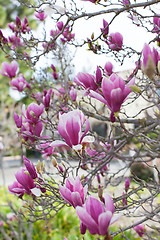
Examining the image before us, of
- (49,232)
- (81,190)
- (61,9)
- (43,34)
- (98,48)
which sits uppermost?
(43,34)

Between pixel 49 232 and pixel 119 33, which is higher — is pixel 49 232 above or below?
below

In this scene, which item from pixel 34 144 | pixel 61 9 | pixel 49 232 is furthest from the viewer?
pixel 49 232

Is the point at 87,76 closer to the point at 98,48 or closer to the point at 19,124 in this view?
the point at 19,124

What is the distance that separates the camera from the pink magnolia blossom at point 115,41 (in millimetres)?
1835

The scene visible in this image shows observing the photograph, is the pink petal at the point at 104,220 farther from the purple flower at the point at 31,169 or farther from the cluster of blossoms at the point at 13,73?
the cluster of blossoms at the point at 13,73

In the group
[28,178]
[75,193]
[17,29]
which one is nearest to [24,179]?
[28,178]

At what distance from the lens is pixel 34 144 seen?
1577 mm

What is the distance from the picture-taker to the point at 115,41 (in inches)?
73.7

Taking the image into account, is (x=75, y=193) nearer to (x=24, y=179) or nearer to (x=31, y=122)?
(x=24, y=179)

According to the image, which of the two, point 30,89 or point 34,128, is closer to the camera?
point 34,128

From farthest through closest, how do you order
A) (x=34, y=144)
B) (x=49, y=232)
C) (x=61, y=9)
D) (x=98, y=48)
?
(x=49, y=232) < (x=98, y=48) < (x=61, y=9) < (x=34, y=144)

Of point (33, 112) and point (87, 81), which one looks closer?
point (87, 81)

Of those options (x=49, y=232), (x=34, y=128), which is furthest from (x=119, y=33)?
(x=49, y=232)

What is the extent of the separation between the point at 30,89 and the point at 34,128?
1856 millimetres
